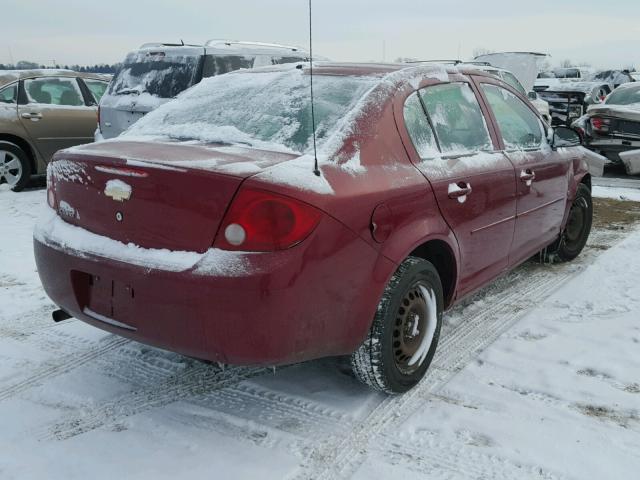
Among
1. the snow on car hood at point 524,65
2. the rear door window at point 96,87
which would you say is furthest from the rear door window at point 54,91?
the snow on car hood at point 524,65

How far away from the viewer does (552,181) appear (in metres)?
4.39

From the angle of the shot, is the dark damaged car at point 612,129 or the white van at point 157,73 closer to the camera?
the white van at point 157,73

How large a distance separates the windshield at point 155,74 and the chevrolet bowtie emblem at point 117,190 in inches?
181

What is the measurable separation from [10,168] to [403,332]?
7.08m

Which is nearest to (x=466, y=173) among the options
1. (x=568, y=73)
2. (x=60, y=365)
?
(x=60, y=365)

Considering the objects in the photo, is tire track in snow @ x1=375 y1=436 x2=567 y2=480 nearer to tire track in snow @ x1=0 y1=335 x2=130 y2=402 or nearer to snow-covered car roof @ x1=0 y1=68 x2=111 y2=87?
tire track in snow @ x1=0 y1=335 x2=130 y2=402

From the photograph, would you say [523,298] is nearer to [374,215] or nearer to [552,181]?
[552,181]

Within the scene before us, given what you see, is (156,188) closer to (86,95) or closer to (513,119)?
(513,119)

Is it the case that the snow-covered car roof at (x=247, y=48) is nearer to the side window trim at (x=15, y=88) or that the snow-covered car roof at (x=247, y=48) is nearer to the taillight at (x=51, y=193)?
the side window trim at (x=15, y=88)

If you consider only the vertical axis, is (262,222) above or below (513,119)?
below

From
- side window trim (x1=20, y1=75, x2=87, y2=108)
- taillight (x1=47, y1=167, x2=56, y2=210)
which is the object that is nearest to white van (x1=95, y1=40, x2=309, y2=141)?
side window trim (x1=20, y1=75, x2=87, y2=108)

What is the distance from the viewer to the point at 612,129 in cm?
944

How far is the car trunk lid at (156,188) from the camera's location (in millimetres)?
2336

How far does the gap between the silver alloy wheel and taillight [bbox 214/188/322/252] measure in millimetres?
7036
